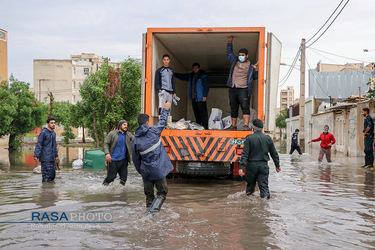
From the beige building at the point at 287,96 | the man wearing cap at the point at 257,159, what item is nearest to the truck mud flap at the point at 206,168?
the man wearing cap at the point at 257,159

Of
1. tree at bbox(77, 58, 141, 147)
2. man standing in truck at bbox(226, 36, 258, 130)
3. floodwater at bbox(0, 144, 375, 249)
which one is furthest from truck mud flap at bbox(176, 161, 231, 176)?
tree at bbox(77, 58, 141, 147)

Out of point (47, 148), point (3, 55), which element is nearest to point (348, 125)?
point (47, 148)

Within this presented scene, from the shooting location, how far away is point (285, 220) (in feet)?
18.7

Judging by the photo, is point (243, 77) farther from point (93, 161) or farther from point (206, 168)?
point (93, 161)

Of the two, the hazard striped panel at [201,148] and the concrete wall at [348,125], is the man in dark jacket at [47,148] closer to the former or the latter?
the hazard striped panel at [201,148]

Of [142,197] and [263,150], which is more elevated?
[263,150]

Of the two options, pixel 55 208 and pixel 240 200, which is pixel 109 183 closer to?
pixel 55 208

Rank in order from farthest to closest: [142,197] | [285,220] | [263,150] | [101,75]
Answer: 1. [101,75]
2. [142,197]
3. [263,150]
4. [285,220]

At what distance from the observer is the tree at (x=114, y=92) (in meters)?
20.7

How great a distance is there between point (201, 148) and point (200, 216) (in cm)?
282

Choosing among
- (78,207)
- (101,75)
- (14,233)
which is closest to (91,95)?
(101,75)

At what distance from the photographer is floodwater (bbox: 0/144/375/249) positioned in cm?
464

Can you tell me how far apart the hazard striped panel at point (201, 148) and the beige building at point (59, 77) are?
6707 cm

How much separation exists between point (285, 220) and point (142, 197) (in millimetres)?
3002
